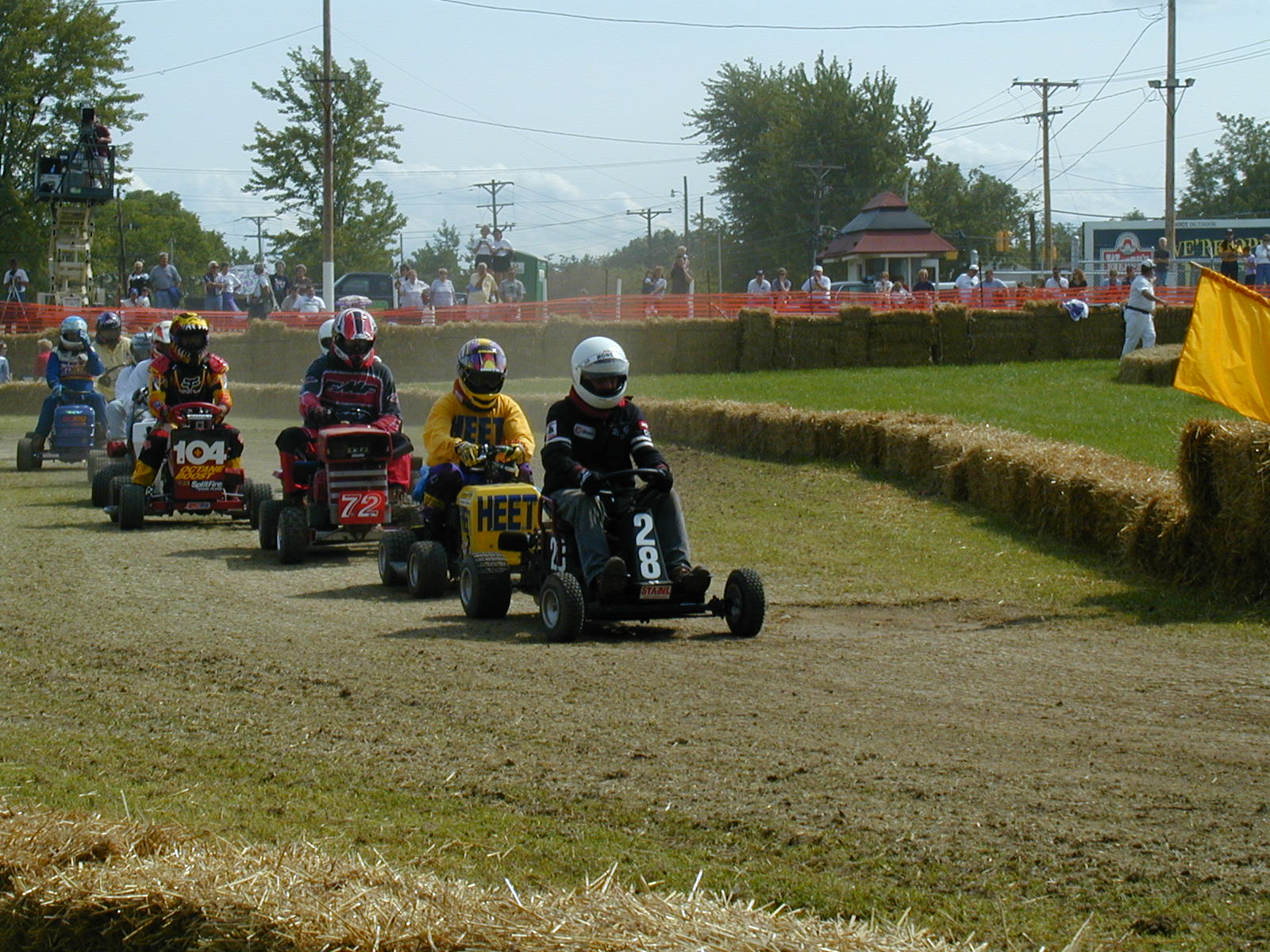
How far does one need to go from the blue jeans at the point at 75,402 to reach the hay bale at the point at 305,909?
15.3 meters

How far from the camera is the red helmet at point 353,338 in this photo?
11656 millimetres

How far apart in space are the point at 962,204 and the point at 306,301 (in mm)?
68034

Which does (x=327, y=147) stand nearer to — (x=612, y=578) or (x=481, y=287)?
(x=481, y=287)

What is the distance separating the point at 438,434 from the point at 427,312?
19480mm

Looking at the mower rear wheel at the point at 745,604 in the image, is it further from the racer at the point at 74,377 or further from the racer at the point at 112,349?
the racer at the point at 74,377

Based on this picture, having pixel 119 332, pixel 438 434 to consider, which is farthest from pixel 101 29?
pixel 438 434

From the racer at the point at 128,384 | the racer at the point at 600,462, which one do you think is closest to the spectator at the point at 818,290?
the racer at the point at 128,384

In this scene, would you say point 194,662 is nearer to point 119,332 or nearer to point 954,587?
point 954,587

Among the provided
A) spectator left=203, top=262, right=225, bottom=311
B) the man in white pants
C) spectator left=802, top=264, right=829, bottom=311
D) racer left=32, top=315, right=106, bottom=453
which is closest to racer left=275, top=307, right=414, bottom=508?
racer left=32, top=315, right=106, bottom=453

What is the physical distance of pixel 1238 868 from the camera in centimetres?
383

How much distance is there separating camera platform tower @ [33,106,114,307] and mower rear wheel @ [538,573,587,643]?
33836 mm

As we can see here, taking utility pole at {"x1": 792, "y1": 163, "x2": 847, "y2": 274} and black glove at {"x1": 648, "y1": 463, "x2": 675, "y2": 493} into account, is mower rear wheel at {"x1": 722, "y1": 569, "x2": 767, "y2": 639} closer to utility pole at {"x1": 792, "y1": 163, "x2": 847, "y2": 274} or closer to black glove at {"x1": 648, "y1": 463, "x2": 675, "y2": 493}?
black glove at {"x1": 648, "y1": 463, "x2": 675, "y2": 493}

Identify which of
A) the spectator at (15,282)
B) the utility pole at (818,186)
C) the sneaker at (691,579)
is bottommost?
the sneaker at (691,579)

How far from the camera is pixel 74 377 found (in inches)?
699
